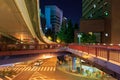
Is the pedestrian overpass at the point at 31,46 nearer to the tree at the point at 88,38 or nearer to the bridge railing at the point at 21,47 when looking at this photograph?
the bridge railing at the point at 21,47

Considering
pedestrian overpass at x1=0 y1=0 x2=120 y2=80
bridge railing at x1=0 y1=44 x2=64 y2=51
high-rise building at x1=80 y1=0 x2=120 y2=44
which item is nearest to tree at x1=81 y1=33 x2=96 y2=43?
high-rise building at x1=80 y1=0 x2=120 y2=44

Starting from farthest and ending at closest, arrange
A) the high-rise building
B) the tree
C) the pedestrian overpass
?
the tree → the high-rise building → the pedestrian overpass

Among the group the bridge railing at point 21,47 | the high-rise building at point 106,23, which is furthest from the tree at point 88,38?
the bridge railing at point 21,47

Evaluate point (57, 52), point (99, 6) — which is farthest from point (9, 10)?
point (99, 6)

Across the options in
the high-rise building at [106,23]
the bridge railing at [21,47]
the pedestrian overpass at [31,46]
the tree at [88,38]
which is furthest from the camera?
the tree at [88,38]

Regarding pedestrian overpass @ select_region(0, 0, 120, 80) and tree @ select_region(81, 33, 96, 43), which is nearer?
pedestrian overpass @ select_region(0, 0, 120, 80)

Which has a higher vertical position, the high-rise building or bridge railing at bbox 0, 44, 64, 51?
the high-rise building

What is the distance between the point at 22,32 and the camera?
235ft

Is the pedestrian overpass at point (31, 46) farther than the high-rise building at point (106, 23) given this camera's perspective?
No

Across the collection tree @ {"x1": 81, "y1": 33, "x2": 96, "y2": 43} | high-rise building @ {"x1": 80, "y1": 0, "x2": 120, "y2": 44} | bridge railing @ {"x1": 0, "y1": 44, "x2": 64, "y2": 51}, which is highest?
high-rise building @ {"x1": 80, "y1": 0, "x2": 120, "y2": 44}

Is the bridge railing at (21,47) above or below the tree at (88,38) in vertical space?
below

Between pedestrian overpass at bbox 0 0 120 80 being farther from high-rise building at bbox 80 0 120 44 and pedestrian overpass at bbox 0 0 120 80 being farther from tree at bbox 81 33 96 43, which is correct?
tree at bbox 81 33 96 43

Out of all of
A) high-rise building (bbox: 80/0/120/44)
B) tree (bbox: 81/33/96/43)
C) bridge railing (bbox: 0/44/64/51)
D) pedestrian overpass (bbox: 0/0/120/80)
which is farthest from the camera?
tree (bbox: 81/33/96/43)

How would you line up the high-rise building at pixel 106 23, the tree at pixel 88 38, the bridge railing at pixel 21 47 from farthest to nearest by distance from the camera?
1. the tree at pixel 88 38
2. the high-rise building at pixel 106 23
3. the bridge railing at pixel 21 47
